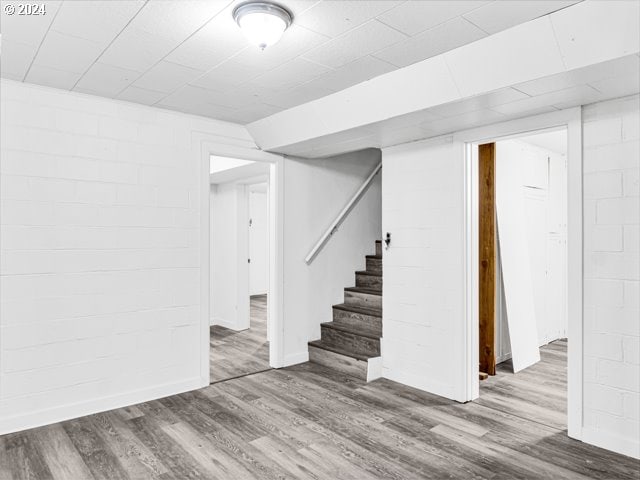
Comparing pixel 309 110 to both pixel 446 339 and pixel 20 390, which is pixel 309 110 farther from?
pixel 20 390

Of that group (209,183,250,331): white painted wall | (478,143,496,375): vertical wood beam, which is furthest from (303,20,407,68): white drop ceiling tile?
(209,183,250,331): white painted wall

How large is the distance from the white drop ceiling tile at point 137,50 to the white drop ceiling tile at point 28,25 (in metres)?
0.32

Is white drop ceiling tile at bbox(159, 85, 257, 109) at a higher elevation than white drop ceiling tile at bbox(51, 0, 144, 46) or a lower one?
lower

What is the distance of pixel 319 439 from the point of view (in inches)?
111

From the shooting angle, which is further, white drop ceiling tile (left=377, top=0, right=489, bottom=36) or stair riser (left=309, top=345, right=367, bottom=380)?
stair riser (left=309, top=345, right=367, bottom=380)

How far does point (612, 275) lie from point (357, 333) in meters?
2.29

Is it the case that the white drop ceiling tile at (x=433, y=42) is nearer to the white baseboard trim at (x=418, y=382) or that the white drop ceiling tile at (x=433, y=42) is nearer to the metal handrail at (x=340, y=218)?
the metal handrail at (x=340, y=218)

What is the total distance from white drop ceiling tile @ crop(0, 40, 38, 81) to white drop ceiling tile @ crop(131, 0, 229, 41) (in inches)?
30.2

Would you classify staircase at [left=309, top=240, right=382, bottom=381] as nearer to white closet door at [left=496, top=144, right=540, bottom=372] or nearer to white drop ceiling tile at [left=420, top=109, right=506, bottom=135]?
white closet door at [left=496, top=144, right=540, bottom=372]

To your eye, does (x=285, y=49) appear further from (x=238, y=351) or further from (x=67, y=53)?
(x=238, y=351)

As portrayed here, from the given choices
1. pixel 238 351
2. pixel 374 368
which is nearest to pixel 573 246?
pixel 374 368

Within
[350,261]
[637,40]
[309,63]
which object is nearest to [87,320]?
[309,63]

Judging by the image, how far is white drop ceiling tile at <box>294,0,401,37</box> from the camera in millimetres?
1997

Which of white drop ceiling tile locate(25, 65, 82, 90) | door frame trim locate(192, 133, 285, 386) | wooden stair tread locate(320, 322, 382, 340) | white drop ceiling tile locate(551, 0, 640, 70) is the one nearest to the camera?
white drop ceiling tile locate(551, 0, 640, 70)
